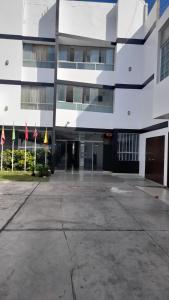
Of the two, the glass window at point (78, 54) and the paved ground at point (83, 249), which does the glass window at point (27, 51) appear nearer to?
the glass window at point (78, 54)

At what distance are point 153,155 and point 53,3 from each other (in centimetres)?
1306

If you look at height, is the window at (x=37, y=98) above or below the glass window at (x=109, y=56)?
below

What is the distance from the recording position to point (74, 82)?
2080 centimetres

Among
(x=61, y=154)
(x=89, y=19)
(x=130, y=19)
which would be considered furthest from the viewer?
(x=61, y=154)

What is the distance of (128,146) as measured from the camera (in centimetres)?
2088

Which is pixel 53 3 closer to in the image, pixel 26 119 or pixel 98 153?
pixel 26 119

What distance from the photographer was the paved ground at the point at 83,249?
4.09 m

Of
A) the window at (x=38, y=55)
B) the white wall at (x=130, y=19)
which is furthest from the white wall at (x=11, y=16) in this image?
the white wall at (x=130, y=19)

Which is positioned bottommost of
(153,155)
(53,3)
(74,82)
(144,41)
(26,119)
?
(153,155)

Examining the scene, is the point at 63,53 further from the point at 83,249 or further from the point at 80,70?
the point at 83,249

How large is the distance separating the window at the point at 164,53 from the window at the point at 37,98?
29.8ft

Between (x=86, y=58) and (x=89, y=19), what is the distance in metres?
2.69

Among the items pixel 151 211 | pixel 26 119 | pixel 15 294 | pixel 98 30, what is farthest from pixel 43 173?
pixel 15 294

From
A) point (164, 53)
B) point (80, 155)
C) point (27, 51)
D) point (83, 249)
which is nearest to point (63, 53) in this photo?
point (27, 51)
